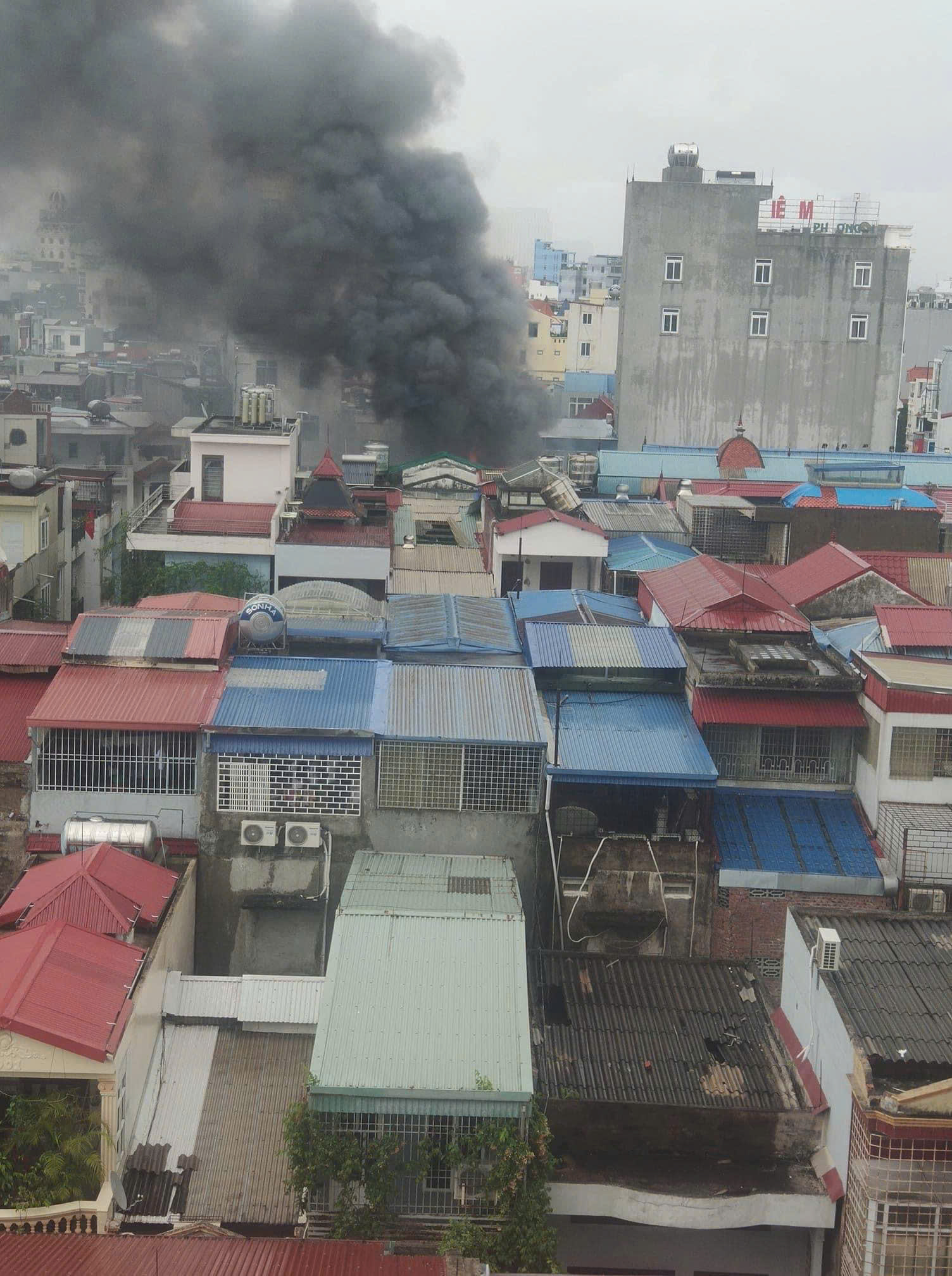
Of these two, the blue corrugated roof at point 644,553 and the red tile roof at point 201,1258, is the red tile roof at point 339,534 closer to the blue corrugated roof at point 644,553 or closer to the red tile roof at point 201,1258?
the blue corrugated roof at point 644,553

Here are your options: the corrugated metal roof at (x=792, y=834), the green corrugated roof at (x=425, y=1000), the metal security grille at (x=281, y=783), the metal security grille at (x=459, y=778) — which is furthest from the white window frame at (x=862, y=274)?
the green corrugated roof at (x=425, y=1000)

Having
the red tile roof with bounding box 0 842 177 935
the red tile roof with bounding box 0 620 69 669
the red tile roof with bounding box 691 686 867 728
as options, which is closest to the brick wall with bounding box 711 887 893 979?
the red tile roof with bounding box 691 686 867 728

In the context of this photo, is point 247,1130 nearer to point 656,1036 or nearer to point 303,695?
point 656,1036

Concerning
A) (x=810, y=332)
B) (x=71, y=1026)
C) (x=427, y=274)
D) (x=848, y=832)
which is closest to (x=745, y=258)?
(x=810, y=332)

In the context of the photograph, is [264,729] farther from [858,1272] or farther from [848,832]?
[858,1272]

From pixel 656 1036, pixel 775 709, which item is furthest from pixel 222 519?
pixel 656 1036

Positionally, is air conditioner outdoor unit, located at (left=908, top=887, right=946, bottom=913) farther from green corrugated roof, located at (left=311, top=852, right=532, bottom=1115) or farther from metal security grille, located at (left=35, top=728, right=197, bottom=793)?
metal security grille, located at (left=35, top=728, right=197, bottom=793)
